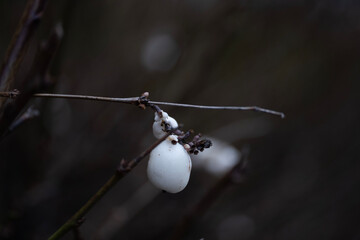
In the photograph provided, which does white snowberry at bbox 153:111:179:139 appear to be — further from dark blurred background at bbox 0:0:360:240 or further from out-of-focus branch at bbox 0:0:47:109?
dark blurred background at bbox 0:0:360:240

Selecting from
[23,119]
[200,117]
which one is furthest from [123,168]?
[200,117]

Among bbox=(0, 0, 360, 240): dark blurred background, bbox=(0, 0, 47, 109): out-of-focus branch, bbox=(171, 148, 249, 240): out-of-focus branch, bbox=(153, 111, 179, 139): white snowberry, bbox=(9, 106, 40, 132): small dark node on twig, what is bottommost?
bbox=(153, 111, 179, 139): white snowberry

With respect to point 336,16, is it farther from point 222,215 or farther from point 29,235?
point 29,235

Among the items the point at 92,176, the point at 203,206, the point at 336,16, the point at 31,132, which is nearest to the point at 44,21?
the point at 31,132

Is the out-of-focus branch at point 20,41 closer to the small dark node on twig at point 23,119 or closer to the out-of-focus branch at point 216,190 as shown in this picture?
the small dark node on twig at point 23,119

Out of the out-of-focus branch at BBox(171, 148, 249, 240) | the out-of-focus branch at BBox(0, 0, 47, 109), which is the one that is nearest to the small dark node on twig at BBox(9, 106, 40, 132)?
the out-of-focus branch at BBox(0, 0, 47, 109)
